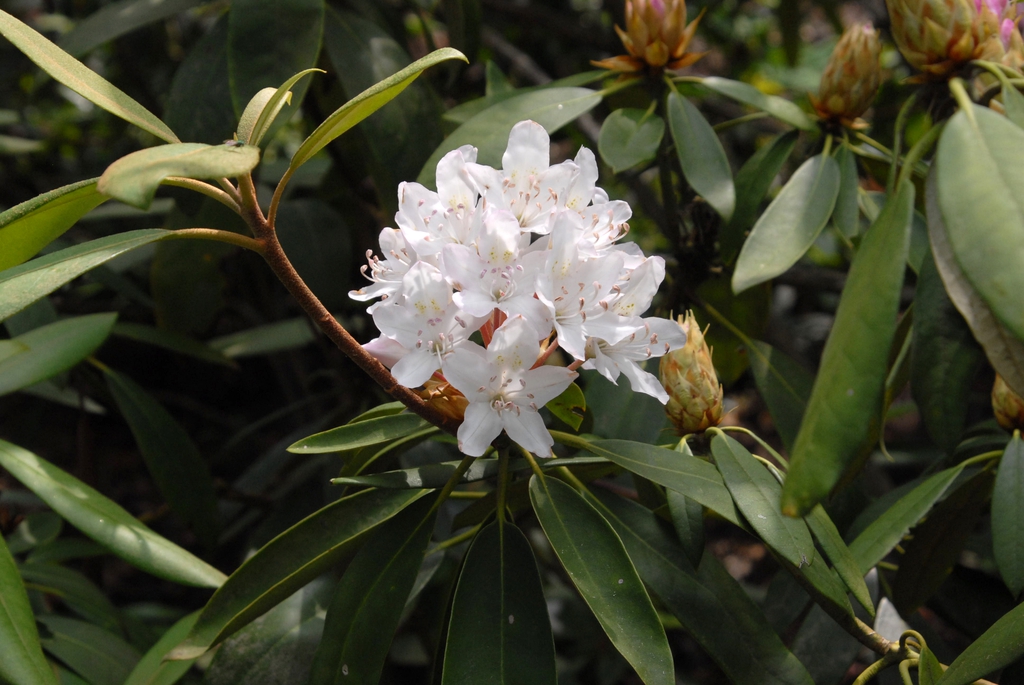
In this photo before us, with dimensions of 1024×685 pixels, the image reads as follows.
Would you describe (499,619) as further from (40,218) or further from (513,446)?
(40,218)

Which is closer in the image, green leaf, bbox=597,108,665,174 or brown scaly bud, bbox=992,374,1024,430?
brown scaly bud, bbox=992,374,1024,430

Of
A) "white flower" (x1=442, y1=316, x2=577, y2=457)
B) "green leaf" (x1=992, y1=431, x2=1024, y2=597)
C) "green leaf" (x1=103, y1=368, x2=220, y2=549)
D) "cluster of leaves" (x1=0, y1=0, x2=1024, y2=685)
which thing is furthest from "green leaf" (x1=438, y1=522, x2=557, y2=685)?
"green leaf" (x1=103, y1=368, x2=220, y2=549)

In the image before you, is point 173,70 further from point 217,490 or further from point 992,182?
point 992,182

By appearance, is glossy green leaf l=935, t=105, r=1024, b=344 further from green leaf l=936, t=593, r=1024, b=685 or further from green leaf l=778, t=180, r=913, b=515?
green leaf l=936, t=593, r=1024, b=685

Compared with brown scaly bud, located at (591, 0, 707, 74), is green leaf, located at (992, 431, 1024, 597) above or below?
below

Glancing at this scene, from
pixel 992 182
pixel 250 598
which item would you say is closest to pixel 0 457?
pixel 250 598
